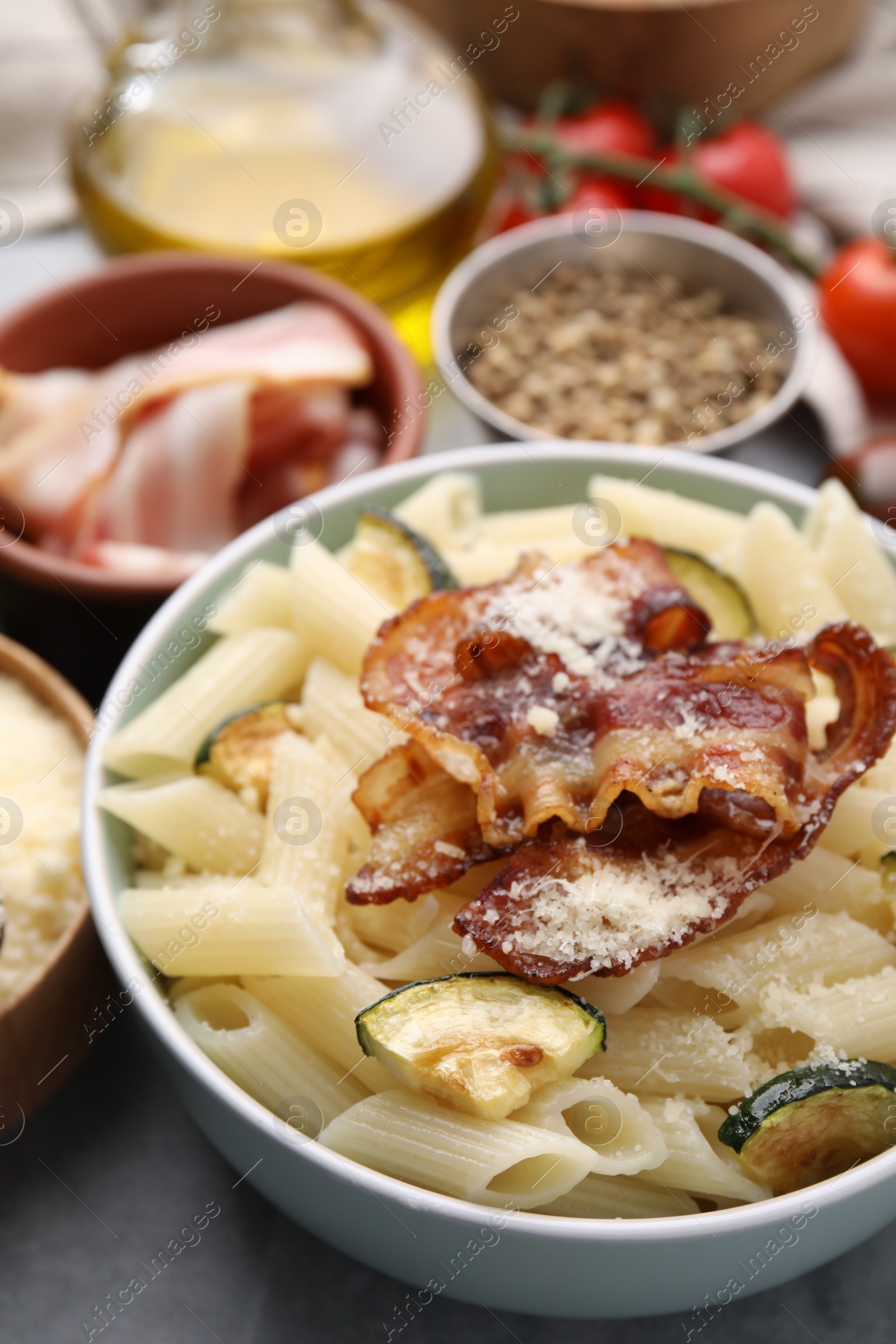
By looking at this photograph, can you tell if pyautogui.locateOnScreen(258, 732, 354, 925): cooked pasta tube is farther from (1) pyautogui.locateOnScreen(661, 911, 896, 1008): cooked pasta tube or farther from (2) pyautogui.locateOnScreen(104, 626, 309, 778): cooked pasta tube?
(1) pyautogui.locateOnScreen(661, 911, 896, 1008): cooked pasta tube

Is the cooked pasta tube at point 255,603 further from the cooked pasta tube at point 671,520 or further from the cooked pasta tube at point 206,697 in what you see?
the cooked pasta tube at point 671,520

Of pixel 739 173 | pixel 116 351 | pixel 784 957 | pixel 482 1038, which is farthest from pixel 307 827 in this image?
pixel 739 173

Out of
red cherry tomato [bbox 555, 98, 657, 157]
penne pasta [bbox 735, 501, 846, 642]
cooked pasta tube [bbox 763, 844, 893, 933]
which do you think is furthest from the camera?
red cherry tomato [bbox 555, 98, 657, 157]

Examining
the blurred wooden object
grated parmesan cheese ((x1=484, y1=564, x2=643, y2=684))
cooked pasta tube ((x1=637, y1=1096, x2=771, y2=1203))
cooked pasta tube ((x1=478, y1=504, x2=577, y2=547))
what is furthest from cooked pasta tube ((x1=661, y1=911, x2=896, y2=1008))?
the blurred wooden object

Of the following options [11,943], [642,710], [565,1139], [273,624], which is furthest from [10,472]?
[565,1139]

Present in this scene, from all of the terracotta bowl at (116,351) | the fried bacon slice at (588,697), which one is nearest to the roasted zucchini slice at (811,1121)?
the fried bacon slice at (588,697)

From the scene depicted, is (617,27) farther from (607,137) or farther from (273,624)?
(273,624)
